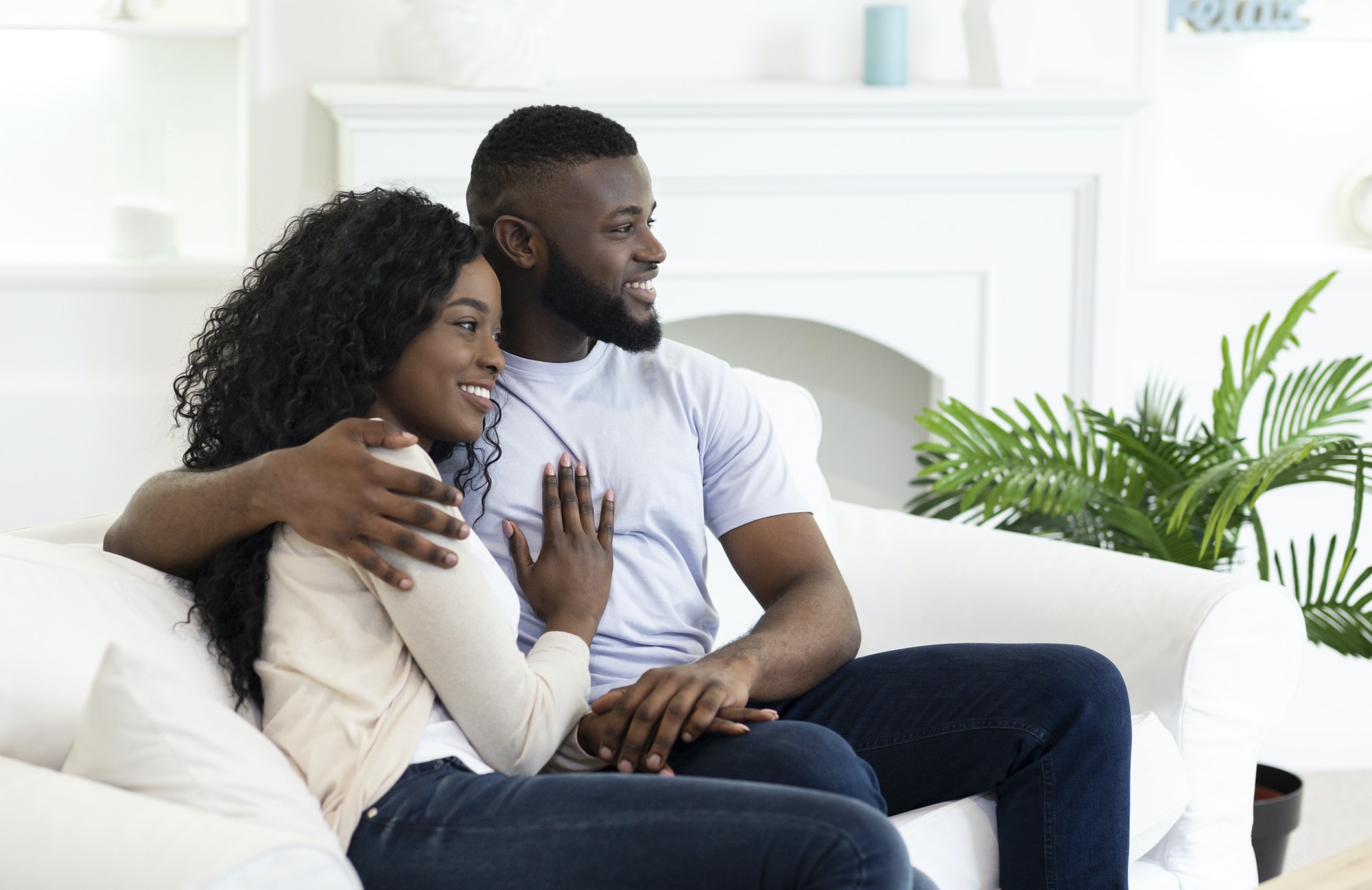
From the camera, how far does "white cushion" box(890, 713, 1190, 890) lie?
4.24ft

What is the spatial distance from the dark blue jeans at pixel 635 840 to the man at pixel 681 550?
0.51ft

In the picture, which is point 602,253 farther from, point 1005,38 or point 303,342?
point 1005,38

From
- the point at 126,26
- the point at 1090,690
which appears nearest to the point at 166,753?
the point at 1090,690

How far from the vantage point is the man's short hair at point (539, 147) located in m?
1.47

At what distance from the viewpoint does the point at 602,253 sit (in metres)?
1.47

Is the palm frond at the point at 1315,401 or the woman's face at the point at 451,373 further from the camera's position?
the palm frond at the point at 1315,401

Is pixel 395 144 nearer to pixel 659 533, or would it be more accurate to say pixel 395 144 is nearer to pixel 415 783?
pixel 659 533

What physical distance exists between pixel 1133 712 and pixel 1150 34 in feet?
5.71

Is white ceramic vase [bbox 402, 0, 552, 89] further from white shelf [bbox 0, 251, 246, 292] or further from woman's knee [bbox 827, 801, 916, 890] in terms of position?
woman's knee [bbox 827, 801, 916, 890]

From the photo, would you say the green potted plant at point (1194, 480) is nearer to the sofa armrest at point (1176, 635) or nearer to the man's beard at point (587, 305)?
the sofa armrest at point (1176, 635)

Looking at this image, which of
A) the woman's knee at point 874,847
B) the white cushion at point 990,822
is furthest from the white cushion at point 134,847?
the white cushion at point 990,822

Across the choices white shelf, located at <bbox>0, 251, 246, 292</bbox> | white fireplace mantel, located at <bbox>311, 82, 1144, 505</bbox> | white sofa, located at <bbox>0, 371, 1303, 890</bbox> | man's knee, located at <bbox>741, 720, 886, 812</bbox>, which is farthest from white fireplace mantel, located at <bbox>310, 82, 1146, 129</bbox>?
man's knee, located at <bbox>741, 720, 886, 812</bbox>

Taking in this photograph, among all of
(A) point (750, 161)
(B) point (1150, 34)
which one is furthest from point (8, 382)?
(B) point (1150, 34)

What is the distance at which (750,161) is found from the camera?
256cm
